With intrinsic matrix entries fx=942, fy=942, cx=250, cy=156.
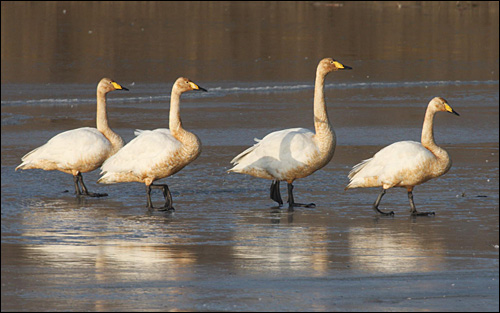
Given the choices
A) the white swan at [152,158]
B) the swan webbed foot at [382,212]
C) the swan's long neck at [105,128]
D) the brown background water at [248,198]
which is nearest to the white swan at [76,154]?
the swan's long neck at [105,128]

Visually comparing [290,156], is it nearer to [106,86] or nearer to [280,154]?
[280,154]

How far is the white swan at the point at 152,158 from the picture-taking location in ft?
33.3

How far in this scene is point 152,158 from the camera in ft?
33.3

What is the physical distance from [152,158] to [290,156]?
149 cm

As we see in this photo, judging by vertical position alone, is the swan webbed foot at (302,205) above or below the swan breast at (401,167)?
below

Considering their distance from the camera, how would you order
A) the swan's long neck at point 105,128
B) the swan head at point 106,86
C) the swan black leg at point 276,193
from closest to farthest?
1. the swan black leg at point 276,193
2. the swan's long neck at point 105,128
3. the swan head at point 106,86

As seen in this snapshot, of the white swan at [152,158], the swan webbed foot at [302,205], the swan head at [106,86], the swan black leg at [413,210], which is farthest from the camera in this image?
the swan head at [106,86]

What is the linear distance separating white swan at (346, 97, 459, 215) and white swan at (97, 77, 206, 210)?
1833 mm

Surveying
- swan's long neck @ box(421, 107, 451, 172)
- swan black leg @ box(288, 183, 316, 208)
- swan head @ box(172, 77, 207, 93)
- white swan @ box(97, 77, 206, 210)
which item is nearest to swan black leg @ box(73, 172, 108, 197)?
white swan @ box(97, 77, 206, 210)

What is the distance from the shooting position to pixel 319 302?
6.41 meters

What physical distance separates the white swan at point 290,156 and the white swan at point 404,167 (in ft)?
1.56

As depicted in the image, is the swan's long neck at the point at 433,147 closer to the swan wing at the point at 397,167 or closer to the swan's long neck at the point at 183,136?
the swan wing at the point at 397,167

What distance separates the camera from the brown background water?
266 inches

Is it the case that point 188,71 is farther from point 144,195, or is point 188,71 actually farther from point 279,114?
point 144,195
